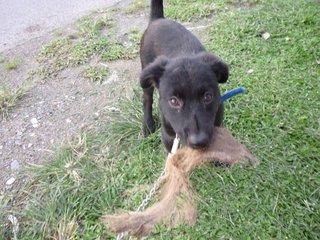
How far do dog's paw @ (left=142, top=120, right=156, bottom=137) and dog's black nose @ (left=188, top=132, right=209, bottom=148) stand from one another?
1215 mm

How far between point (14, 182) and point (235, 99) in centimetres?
205

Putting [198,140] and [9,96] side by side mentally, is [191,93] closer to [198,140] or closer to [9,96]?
[198,140]

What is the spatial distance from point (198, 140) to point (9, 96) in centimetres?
254

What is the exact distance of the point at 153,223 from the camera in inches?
109

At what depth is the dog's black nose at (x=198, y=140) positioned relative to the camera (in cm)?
239

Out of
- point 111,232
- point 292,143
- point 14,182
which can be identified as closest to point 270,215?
point 292,143

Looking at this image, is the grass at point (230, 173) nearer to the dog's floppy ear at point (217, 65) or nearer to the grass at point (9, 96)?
the dog's floppy ear at point (217, 65)

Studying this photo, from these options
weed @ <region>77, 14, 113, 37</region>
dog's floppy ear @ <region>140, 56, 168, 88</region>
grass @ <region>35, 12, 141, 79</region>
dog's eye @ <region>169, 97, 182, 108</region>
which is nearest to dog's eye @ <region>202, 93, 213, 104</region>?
dog's eye @ <region>169, 97, 182, 108</region>

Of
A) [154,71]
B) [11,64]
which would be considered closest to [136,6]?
[11,64]

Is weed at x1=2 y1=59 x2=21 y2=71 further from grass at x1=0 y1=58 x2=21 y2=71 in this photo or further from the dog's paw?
the dog's paw

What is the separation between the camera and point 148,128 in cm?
362

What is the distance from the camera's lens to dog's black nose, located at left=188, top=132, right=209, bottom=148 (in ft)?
7.84

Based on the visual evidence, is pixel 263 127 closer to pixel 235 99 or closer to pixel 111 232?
pixel 235 99

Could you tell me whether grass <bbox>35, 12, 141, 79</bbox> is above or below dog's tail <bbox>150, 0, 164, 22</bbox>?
below
